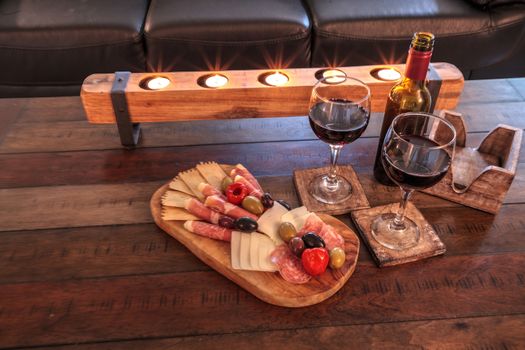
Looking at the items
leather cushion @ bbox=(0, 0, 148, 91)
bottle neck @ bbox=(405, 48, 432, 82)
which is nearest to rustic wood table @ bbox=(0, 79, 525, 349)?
bottle neck @ bbox=(405, 48, 432, 82)

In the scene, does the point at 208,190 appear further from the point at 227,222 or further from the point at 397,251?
the point at 397,251

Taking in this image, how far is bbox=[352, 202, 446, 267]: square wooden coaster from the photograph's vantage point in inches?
32.7

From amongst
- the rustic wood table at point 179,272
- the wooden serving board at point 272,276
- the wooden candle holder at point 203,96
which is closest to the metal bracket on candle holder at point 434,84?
the wooden candle holder at point 203,96

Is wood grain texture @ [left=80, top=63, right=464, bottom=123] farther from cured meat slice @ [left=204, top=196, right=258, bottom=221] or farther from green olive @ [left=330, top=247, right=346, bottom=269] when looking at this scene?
green olive @ [left=330, top=247, right=346, bottom=269]

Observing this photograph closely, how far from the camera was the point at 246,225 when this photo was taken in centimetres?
83

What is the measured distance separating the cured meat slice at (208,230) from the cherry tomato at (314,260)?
0.51ft

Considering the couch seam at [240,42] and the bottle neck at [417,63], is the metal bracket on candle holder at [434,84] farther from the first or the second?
the couch seam at [240,42]

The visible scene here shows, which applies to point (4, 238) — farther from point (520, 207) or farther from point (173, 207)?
point (520, 207)

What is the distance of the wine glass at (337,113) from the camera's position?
0.87 m

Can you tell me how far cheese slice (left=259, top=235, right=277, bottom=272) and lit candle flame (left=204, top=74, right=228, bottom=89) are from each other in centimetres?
44

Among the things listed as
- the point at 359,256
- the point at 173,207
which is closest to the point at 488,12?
the point at 359,256

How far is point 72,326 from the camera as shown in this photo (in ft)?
2.41

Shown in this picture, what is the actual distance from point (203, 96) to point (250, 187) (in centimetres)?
29

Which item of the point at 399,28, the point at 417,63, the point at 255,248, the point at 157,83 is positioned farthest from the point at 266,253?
the point at 399,28
